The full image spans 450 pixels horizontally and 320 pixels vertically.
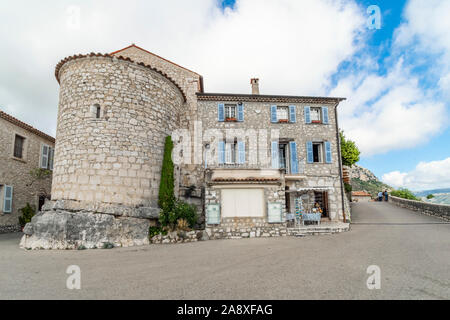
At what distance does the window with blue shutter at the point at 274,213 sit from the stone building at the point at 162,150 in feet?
0.15

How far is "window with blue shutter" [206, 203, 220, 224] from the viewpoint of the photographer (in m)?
10.0

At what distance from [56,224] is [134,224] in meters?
2.50

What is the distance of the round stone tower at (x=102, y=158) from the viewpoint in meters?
8.02

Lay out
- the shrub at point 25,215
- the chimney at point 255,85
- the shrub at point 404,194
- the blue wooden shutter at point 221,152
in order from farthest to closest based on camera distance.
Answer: the shrub at point 404,194, the chimney at point 255,85, the blue wooden shutter at point 221,152, the shrub at point 25,215

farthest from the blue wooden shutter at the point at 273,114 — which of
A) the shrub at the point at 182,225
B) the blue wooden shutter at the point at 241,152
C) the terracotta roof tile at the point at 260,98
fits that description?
the shrub at the point at 182,225

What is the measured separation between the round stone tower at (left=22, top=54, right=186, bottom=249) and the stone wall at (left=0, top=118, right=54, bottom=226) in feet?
16.2

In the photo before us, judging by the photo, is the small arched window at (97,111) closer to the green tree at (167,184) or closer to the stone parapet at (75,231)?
the green tree at (167,184)

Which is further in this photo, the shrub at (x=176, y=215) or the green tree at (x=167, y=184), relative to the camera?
the green tree at (x=167, y=184)

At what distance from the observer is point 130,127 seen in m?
9.17

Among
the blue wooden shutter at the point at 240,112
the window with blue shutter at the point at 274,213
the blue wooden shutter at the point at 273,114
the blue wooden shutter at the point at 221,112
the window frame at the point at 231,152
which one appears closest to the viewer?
the window with blue shutter at the point at 274,213

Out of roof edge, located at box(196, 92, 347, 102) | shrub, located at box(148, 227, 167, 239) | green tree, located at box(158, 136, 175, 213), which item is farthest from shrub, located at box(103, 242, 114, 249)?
roof edge, located at box(196, 92, 347, 102)

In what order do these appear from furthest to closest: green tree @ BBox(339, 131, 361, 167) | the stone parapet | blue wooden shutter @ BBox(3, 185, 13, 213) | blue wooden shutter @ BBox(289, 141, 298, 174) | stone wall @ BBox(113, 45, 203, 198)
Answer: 1. green tree @ BBox(339, 131, 361, 167)
2. blue wooden shutter @ BBox(289, 141, 298, 174)
3. stone wall @ BBox(113, 45, 203, 198)
4. blue wooden shutter @ BBox(3, 185, 13, 213)
5. the stone parapet

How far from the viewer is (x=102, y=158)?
8672mm

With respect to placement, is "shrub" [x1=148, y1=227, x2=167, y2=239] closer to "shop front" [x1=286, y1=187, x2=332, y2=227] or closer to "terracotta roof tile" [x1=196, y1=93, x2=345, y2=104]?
"shop front" [x1=286, y1=187, x2=332, y2=227]
